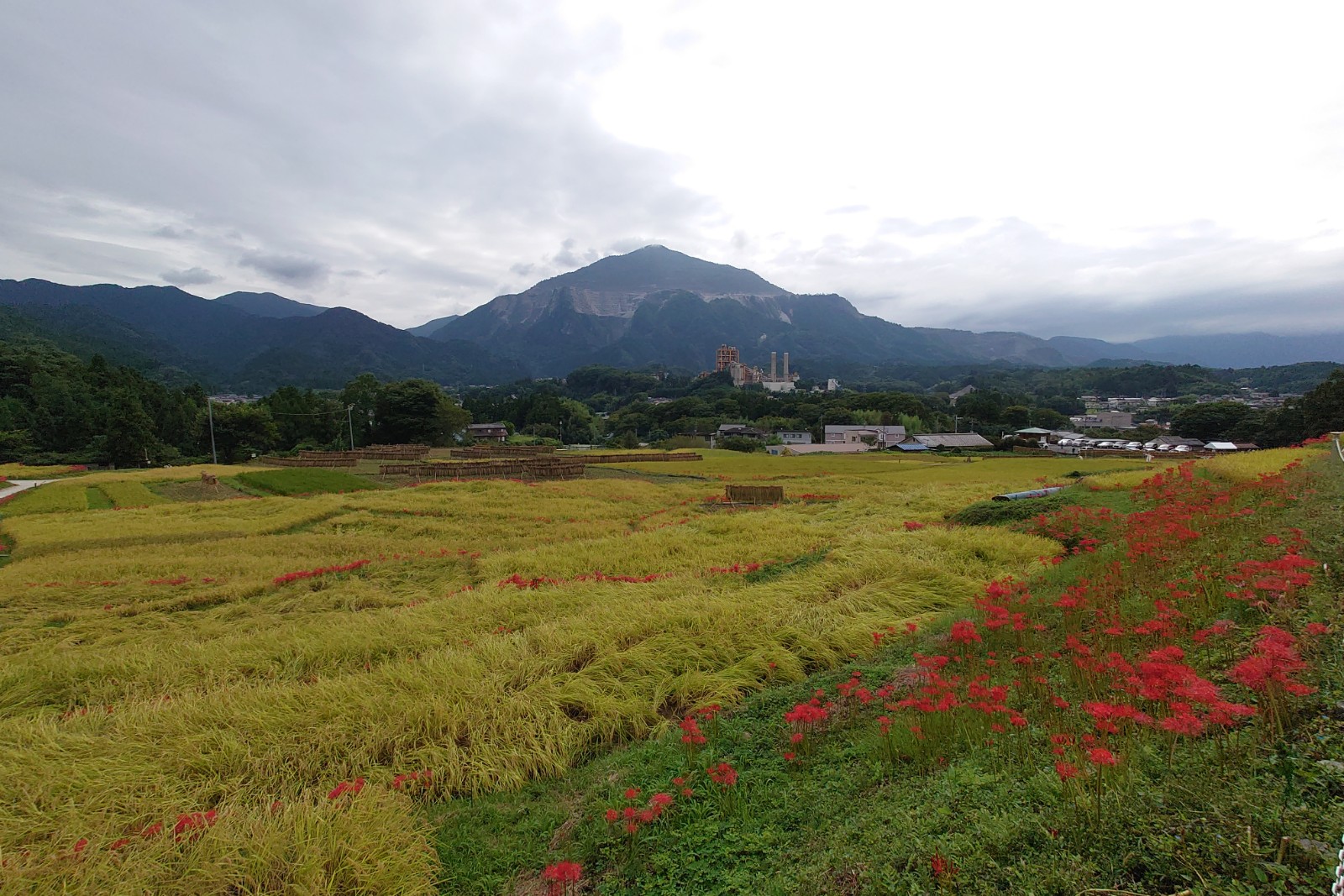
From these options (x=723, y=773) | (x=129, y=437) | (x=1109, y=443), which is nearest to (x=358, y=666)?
(x=723, y=773)

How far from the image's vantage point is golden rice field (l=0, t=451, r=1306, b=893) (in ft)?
11.3

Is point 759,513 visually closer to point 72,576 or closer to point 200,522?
point 72,576

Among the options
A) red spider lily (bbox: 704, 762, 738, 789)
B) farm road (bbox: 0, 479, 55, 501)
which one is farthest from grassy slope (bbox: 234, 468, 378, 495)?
red spider lily (bbox: 704, 762, 738, 789)

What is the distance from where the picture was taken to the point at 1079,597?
5.92 m

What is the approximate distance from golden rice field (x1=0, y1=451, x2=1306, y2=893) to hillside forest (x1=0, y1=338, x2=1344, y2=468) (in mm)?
52744

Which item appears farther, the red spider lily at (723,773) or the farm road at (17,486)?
the farm road at (17,486)

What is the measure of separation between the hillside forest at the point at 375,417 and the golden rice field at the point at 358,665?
52744mm

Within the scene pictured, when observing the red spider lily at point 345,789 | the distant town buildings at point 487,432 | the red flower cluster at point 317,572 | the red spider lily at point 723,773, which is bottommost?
the distant town buildings at point 487,432

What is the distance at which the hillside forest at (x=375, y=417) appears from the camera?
167ft

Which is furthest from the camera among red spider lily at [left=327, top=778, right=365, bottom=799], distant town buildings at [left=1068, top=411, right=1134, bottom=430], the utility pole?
distant town buildings at [left=1068, top=411, right=1134, bottom=430]

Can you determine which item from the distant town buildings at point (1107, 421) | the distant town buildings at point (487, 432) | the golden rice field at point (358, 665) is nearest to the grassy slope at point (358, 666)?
the golden rice field at point (358, 665)

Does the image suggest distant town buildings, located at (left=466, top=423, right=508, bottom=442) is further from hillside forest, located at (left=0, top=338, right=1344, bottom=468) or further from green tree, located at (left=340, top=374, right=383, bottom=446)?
green tree, located at (left=340, top=374, right=383, bottom=446)

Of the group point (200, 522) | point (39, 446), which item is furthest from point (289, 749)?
point (39, 446)

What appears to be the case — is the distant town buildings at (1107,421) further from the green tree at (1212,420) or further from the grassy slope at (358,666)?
the grassy slope at (358,666)
